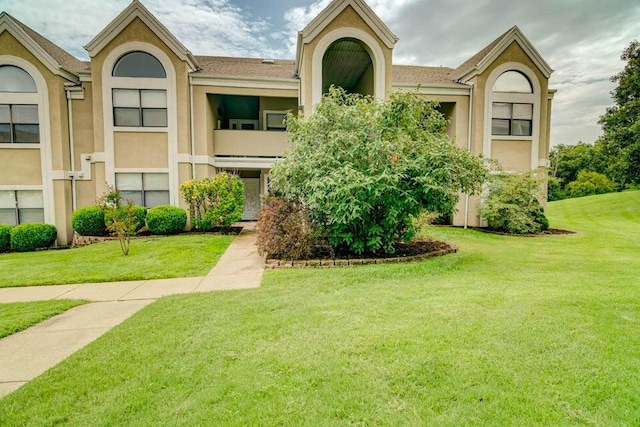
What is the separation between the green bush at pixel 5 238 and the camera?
1155cm

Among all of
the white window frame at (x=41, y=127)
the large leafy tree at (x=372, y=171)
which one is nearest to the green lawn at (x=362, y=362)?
the large leafy tree at (x=372, y=171)

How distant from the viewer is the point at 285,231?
320 inches

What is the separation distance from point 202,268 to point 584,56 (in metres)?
25.4

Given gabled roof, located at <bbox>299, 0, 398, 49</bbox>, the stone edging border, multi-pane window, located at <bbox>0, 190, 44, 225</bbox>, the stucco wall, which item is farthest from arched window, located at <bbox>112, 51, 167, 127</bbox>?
the stone edging border

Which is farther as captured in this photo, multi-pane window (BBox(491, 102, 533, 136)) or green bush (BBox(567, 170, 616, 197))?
green bush (BBox(567, 170, 616, 197))

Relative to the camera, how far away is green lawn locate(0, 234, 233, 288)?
7164 millimetres

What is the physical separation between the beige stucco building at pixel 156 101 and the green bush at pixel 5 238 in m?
1.55

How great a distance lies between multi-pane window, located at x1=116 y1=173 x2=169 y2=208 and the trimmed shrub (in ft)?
23.3

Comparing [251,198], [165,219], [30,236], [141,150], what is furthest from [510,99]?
[30,236]

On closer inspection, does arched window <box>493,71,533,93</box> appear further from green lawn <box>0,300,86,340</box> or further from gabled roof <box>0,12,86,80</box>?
gabled roof <box>0,12,86,80</box>

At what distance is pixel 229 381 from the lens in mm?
2805

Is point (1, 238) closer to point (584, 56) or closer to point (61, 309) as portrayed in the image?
point (61, 309)

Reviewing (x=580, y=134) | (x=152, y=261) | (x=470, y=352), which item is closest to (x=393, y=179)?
(x=470, y=352)

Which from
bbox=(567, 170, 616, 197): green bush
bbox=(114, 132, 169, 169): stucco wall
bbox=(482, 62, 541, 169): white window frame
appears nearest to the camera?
bbox=(114, 132, 169, 169): stucco wall
